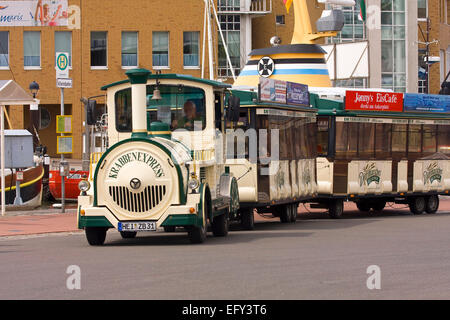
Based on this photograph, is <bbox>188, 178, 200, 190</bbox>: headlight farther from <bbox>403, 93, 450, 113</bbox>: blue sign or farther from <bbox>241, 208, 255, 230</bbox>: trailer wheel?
<bbox>403, 93, 450, 113</bbox>: blue sign

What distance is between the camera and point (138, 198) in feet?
57.2

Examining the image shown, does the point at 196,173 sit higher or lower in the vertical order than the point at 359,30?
lower

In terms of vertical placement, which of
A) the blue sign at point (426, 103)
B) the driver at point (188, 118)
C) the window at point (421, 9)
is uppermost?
the window at point (421, 9)

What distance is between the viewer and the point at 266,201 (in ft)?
76.2

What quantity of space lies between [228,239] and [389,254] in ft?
14.1

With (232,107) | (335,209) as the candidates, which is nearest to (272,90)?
(232,107)

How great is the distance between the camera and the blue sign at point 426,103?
30.6m

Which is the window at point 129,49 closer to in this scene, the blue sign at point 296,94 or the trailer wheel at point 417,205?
the trailer wheel at point 417,205

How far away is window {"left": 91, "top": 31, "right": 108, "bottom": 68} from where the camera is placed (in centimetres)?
5484

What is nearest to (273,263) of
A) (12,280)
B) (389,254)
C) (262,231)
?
(389,254)

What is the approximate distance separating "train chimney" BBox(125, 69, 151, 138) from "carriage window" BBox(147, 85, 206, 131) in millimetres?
1025

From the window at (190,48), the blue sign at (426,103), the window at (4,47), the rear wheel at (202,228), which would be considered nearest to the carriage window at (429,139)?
the blue sign at (426,103)

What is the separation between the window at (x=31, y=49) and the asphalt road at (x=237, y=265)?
112 feet

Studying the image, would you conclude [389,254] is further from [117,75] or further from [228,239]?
[117,75]
